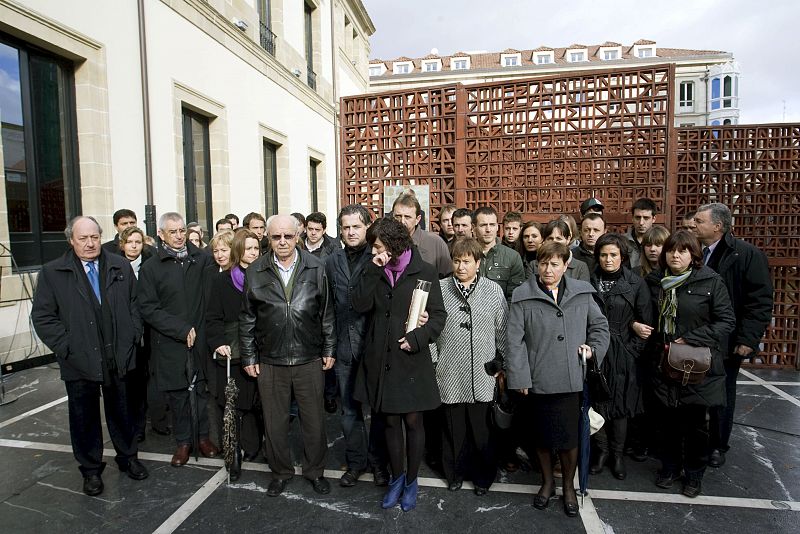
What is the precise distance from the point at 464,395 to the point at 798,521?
2.20 metres

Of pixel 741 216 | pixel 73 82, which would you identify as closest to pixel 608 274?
pixel 741 216

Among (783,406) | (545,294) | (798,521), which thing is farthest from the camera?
(783,406)

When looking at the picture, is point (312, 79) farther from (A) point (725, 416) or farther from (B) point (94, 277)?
(A) point (725, 416)

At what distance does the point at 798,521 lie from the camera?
2984mm

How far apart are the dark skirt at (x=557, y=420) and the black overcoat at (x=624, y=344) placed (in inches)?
21.1

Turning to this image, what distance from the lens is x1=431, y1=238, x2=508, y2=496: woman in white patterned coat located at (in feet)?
11.0

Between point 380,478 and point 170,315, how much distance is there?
2.13 metres

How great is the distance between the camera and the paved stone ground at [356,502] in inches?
118

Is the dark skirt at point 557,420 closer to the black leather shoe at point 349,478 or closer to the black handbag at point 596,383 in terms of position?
the black handbag at point 596,383

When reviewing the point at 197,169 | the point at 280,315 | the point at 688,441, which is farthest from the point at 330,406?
the point at 197,169

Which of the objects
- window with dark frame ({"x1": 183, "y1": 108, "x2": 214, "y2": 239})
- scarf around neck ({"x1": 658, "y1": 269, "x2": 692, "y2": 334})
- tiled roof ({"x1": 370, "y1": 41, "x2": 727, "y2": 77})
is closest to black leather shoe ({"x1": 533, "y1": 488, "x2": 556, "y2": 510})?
scarf around neck ({"x1": 658, "y1": 269, "x2": 692, "y2": 334})

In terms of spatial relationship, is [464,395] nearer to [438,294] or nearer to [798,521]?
[438,294]

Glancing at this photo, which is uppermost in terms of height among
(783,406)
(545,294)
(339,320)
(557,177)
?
(557,177)

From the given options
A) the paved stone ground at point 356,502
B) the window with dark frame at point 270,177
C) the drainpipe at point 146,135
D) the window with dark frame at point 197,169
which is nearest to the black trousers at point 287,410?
the paved stone ground at point 356,502
